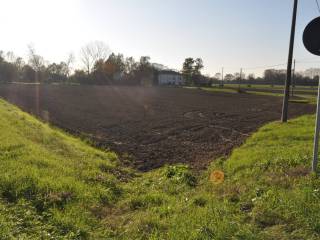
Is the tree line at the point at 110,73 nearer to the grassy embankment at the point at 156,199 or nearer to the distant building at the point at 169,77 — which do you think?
the distant building at the point at 169,77

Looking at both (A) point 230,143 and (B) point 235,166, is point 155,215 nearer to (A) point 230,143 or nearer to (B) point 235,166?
(B) point 235,166

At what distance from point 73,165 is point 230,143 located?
24.1ft

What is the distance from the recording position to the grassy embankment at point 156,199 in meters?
4.48

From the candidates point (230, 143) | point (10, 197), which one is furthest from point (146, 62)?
point (10, 197)

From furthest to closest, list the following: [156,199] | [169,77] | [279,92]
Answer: [169,77], [279,92], [156,199]

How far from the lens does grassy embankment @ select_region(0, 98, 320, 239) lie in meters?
4.48

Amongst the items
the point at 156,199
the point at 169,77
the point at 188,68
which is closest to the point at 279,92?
the point at 188,68

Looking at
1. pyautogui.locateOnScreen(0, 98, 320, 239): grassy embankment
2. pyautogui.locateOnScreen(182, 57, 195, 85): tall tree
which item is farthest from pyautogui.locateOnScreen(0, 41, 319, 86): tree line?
pyautogui.locateOnScreen(0, 98, 320, 239): grassy embankment

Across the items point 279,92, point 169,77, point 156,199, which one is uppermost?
point 169,77

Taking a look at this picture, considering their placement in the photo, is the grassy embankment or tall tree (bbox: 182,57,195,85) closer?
the grassy embankment

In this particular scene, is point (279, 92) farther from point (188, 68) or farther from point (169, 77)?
point (169, 77)

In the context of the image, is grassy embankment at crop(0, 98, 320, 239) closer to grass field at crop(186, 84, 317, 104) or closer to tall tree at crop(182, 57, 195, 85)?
grass field at crop(186, 84, 317, 104)

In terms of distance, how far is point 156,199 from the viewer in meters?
6.24

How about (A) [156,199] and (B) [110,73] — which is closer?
(A) [156,199]
